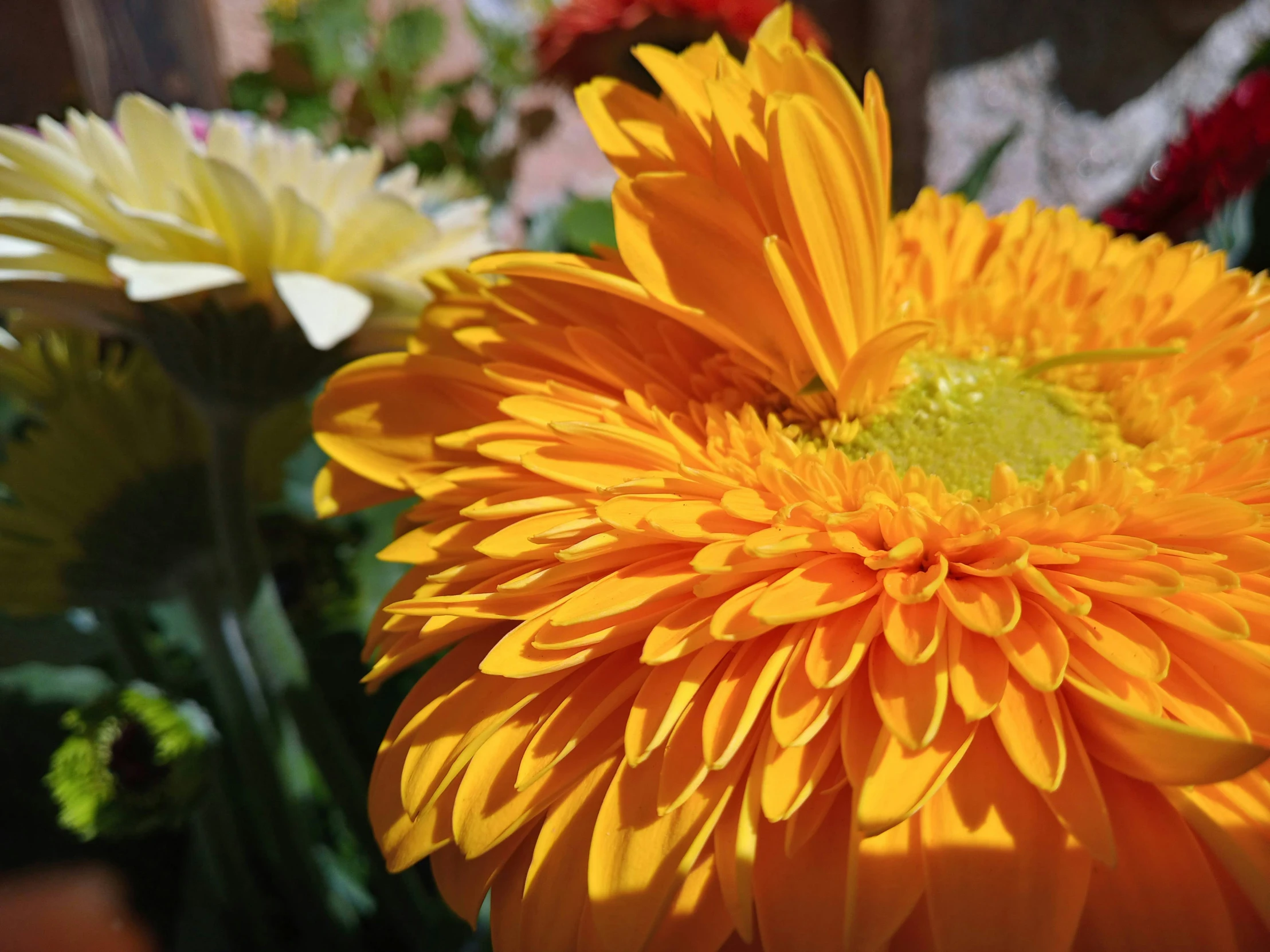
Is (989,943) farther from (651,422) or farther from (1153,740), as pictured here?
(651,422)

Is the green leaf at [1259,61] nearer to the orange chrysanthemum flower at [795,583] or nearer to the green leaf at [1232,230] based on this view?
the green leaf at [1232,230]

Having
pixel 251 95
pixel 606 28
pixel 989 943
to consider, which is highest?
pixel 251 95

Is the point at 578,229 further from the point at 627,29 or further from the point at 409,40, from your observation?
the point at 409,40

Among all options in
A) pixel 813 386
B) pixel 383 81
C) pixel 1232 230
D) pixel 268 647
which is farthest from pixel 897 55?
pixel 268 647

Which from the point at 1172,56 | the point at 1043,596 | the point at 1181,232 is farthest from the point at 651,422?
the point at 1172,56

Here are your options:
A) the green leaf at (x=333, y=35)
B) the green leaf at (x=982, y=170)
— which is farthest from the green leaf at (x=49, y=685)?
the green leaf at (x=333, y=35)
